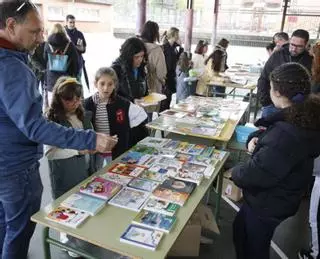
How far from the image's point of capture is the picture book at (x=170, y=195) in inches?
53.8

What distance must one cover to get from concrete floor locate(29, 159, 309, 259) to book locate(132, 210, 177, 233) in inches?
20.1

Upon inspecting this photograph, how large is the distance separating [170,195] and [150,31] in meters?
2.26

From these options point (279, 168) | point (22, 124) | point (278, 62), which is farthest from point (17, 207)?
point (278, 62)

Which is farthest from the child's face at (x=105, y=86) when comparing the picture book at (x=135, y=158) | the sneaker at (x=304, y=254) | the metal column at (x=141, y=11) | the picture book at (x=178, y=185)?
the metal column at (x=141, y=11)

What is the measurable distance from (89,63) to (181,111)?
4363mm

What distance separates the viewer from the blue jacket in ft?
3.72

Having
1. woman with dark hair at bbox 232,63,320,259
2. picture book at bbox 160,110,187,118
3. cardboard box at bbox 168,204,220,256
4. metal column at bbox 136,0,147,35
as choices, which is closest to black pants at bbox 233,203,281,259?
woman with dark hair at bbox 232,63,320,259

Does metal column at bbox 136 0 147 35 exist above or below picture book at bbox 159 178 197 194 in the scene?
above

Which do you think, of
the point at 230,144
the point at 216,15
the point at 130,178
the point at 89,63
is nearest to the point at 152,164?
the point at 130,178

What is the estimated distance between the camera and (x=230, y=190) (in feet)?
8.82

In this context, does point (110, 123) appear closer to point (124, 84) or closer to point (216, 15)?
point (124, 84)

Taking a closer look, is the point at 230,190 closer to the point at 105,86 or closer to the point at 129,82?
the point at 129,82

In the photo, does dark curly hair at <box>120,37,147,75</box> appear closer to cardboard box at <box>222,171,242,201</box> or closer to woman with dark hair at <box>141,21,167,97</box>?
woman with dark hair at <box>141,21,167,97</box>

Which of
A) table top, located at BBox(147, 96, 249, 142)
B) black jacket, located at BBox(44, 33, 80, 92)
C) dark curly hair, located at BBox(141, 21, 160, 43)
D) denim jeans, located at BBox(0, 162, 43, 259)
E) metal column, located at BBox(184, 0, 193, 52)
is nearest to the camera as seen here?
denim jeans, located at BBox(0, 162, 43, 259)
